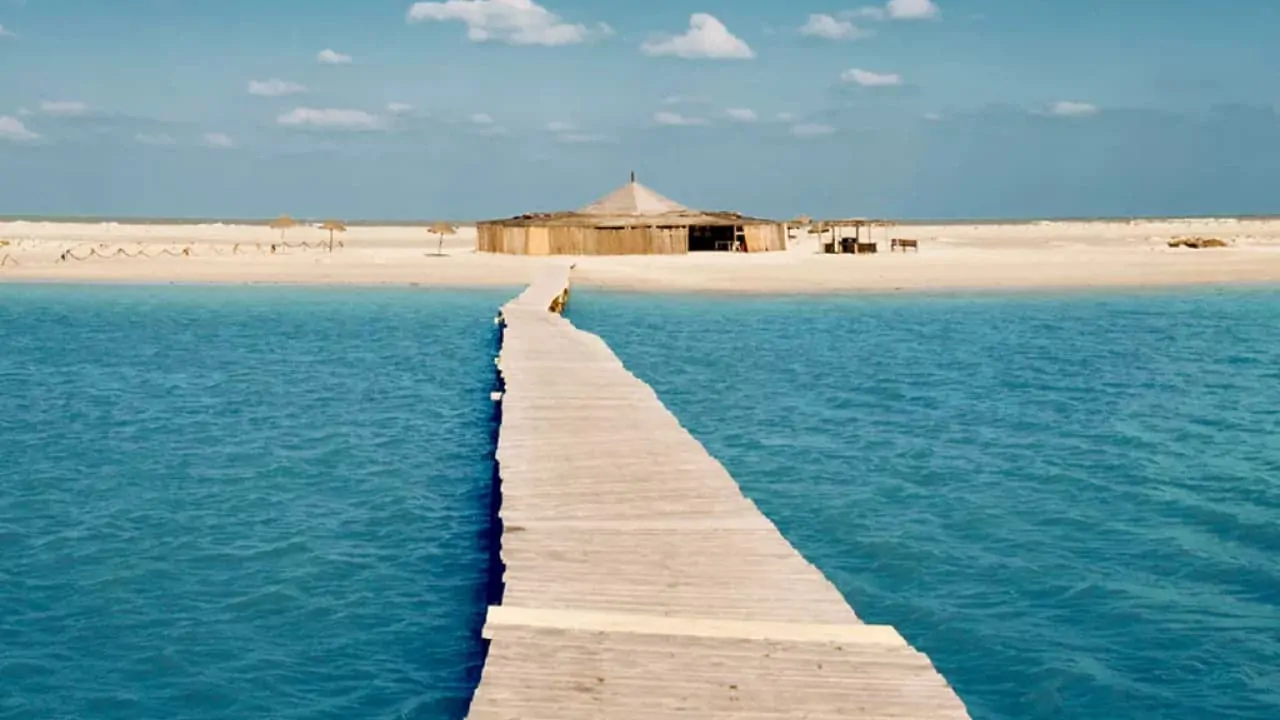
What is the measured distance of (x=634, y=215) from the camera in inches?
1825

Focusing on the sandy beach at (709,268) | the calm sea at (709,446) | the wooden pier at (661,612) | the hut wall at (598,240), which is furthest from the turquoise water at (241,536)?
the hut wall at (598,240)

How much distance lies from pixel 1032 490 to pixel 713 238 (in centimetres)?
3741

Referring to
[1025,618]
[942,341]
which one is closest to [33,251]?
[942,341]

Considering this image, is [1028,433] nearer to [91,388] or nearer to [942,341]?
[942,341]

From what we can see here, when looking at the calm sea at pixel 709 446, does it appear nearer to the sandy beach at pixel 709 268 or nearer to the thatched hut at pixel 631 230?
the sandy beach at pixel 709 268

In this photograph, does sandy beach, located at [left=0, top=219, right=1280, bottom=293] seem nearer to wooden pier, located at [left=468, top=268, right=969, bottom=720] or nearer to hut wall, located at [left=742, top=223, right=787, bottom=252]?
hut wall, located at [left=742, top=223, right=787, bottom=252]

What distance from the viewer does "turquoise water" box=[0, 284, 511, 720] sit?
282 inches

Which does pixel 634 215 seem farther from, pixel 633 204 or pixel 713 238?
pixel 713 238

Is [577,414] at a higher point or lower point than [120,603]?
higher

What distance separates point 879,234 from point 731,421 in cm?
6329

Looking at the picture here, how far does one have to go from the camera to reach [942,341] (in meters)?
24.8

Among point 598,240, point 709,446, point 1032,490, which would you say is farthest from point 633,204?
point 1032,490

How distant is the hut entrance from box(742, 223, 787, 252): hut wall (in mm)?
540

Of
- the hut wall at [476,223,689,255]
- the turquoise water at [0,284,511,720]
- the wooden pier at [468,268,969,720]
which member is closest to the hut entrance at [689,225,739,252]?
the hut wall at [476,223,689,255]
